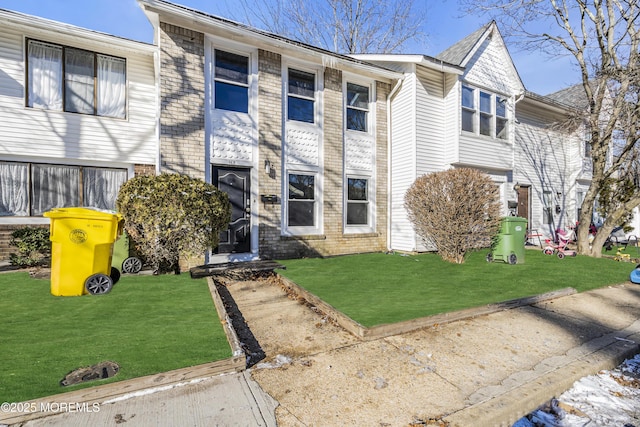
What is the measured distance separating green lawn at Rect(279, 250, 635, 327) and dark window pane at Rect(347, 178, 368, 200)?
2198 mm

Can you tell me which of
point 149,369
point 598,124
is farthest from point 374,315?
point 598,124

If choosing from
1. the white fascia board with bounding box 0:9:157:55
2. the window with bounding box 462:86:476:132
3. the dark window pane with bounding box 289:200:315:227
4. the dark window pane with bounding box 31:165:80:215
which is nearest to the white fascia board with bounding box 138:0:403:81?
the white fascia board with bounding box 0:9:157:55

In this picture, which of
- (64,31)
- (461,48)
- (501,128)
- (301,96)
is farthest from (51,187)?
(501,128)

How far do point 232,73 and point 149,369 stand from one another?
7.91 meters

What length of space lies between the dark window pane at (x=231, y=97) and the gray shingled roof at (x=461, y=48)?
729 cm

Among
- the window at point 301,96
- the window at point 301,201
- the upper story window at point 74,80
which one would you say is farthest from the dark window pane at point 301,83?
the upper story window at point 74,80

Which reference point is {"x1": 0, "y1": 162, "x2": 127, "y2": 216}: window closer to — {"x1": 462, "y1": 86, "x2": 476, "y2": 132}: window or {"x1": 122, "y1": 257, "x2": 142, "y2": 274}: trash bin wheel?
{"x1": 122, "y1": 257, "x2": 142, "y2": 274}: trash bin wheel

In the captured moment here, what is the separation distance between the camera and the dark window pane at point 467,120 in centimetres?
1079

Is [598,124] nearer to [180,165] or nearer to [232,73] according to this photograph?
[232,73]

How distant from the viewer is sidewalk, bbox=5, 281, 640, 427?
7.20 feet

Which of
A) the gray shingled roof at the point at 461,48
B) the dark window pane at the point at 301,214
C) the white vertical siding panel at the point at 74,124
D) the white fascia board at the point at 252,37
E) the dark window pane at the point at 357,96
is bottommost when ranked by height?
the dark window pane at the point at 301,214

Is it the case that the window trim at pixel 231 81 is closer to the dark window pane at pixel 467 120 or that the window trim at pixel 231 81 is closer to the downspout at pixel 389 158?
the downspout at pixel 389 158

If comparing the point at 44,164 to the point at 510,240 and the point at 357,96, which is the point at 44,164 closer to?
the point at 357,96

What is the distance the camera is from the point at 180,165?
25.0 ft
